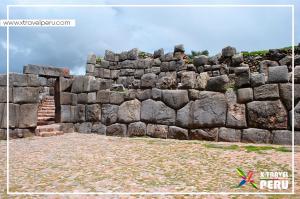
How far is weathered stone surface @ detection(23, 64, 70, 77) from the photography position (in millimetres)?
13969

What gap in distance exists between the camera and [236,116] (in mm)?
8867

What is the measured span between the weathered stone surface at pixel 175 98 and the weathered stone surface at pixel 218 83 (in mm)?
747

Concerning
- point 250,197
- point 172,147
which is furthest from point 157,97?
point 250,197

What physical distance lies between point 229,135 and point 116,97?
168 inches

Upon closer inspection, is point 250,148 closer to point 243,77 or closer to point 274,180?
point 243,77

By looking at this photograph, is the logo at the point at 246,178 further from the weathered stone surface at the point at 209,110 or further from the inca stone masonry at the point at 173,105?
the weathered stone surface at the point at 209,110

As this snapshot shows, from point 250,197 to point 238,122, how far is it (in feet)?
14.8

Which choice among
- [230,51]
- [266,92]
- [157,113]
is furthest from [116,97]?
[230,51]

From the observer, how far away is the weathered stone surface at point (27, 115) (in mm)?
11508

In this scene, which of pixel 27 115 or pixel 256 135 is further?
pixel 27 115

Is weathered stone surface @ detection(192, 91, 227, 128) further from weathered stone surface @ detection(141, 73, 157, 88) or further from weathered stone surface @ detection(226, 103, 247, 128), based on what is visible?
weathered stone surface @ detection(141, 73, 157, 88)

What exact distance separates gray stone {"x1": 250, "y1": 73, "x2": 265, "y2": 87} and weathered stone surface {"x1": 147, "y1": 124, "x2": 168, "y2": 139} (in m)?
2.87

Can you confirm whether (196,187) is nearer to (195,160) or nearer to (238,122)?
(195,160)

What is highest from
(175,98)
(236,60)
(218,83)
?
(236,60)
